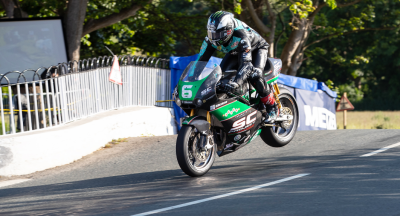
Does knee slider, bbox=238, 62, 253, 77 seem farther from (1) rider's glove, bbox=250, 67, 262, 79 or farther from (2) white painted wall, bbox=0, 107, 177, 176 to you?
(2) white painted wall, bbox=0, 107, 177, 176

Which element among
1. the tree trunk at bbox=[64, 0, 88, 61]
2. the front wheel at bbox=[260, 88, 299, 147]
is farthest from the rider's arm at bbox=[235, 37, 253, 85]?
the tree trunk at bbox=[64, 0, 88, 61]

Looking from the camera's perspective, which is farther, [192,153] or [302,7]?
[302,7]

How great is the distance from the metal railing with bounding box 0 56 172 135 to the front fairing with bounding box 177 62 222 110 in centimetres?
315

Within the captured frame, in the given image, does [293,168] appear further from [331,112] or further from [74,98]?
[331,112]

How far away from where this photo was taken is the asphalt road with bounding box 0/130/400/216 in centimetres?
497

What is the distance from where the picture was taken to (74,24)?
46.5 ft

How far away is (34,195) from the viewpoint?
20.6 feet

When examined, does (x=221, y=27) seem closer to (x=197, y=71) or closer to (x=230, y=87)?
(x=197, y=71)

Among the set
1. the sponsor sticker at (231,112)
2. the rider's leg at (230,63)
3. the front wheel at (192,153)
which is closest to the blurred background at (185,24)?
the rider's leg at (230,63)

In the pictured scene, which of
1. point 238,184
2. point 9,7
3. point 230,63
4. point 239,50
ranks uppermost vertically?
point 9,7

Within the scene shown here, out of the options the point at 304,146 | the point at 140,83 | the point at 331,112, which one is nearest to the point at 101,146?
the point at 140,83

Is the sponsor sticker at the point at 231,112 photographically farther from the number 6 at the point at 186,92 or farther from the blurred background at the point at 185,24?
the blurred background at the point at 185,24

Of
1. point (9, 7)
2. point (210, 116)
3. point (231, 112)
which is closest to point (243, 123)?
point (231, 112)

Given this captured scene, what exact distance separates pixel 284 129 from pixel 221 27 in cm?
253
